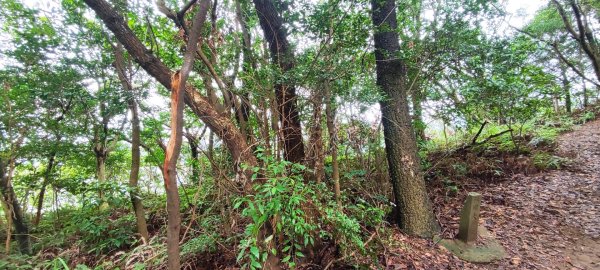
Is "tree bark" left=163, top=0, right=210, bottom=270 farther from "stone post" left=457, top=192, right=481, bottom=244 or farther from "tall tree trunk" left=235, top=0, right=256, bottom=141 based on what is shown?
"stone post" left=457, top=192, right=481, bottom=244

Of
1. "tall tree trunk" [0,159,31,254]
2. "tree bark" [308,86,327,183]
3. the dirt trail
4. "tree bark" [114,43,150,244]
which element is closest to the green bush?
"tree bark" [308,86,327,183]

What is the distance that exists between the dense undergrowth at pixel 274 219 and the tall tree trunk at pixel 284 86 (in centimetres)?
47

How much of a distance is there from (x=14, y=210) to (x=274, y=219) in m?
4.29

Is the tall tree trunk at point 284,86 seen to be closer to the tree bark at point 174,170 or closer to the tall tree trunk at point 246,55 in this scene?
the tall tree trunk at point 246,55

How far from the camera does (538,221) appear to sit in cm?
405

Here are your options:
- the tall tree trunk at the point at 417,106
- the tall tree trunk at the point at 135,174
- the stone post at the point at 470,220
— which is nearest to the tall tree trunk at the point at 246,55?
the tall tree trunk at the point at 135,174

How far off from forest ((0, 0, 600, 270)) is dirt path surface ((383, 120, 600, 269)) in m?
0.03

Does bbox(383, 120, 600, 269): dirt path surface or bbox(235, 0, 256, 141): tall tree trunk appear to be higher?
bbox(235, 0, 256, 141): tall tree trunk

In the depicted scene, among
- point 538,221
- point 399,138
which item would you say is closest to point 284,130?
point 399,138

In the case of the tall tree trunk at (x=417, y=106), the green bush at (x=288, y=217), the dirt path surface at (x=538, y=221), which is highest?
the tall tree trunk at (x=417, y=106)

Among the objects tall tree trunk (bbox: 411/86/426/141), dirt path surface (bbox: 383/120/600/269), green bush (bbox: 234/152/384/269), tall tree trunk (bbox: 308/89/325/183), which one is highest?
tall tree trunk (bbox: 411/86/426/141)

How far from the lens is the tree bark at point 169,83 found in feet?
8.25

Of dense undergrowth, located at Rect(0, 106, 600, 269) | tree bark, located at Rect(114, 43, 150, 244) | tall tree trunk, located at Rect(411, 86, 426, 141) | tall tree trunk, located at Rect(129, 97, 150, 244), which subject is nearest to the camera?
dense undergrowth, located at Rect(0, 106, 600, 269)

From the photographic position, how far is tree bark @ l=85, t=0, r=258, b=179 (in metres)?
2.52
